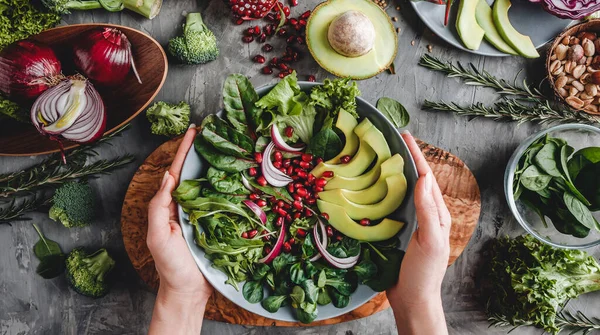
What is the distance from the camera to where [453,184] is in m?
2.09

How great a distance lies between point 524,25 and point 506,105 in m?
0.37

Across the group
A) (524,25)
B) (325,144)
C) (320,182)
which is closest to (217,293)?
(320,182)

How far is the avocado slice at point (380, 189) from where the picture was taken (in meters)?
1.78

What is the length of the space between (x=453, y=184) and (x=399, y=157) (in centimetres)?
47

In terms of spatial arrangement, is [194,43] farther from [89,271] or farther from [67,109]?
[89,271]

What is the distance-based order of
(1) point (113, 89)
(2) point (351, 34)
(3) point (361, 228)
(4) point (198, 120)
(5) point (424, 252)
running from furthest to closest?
(4) point (198, 120)
(1) point (113, 89)
(2) point (351, 34)
(3) point (361, 228)
(5) point (424, 252)

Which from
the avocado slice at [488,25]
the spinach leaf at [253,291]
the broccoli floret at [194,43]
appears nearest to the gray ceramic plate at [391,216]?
the spinach leaf at [253,291]

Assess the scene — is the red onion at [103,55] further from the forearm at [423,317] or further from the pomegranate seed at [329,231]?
the forearm at [423,317]

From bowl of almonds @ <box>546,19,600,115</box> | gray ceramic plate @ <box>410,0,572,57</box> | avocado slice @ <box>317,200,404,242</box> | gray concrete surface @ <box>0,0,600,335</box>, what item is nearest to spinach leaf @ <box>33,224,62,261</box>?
gray concrete surface @ <box>0,0,600,335</box>

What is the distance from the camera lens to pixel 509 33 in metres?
2.08

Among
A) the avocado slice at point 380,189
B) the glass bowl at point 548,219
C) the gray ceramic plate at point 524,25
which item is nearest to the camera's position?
the avocado slice at point 380,189

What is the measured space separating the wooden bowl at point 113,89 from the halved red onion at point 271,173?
0.59 meters

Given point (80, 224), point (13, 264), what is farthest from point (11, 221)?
point (80, 224)

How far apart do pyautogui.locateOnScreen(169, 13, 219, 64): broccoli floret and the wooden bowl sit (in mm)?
Result: 74
